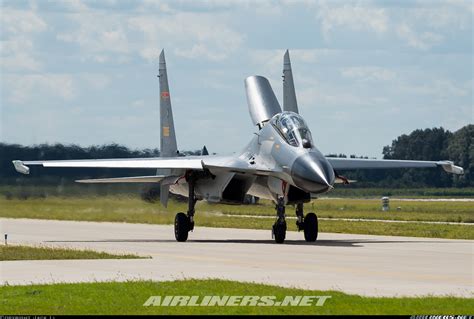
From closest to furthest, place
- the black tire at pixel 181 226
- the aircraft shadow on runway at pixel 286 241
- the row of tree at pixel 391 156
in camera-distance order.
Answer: the aircraft shadow on runway at pixel 286 241 < the black tire at pixel 181 226 < the row of tree at pixel 391 156

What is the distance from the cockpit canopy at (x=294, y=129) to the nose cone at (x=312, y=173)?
1.63 feet

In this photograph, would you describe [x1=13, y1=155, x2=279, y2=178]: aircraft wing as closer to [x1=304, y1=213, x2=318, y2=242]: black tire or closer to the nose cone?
the nose cone

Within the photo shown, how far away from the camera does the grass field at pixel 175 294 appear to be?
16.4 metres

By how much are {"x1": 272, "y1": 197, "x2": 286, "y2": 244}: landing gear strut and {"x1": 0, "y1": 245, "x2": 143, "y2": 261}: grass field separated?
18.6ft

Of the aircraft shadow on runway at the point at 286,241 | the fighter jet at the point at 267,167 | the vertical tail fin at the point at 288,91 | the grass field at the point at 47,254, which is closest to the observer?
the grass field at the point at 47,254

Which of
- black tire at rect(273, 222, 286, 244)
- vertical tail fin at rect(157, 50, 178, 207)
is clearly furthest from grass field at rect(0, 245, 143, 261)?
vertical tail fin at rect(157, 50, 178, 207)

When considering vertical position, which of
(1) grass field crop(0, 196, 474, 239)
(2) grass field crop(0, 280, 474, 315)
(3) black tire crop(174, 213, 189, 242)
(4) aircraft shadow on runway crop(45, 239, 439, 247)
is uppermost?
(2) grass field crop(0, 280, 474, 315)

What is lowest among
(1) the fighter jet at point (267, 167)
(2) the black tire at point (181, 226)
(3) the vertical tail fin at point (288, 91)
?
(2) the black tire at point (181, 226)

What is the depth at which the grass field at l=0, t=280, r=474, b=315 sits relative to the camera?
16391 mm

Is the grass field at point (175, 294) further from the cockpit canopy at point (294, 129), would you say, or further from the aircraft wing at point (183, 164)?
the aircraft wing at point (183, 164)

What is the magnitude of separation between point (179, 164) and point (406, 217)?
23649 millimetres

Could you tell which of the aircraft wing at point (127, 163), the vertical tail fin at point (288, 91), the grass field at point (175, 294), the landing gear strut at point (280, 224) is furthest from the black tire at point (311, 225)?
the grass field at point (175, 294)

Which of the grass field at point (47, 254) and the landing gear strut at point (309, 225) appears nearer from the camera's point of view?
the grass field at point (47, 254)

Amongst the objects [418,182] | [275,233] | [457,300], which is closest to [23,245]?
[275,233]
